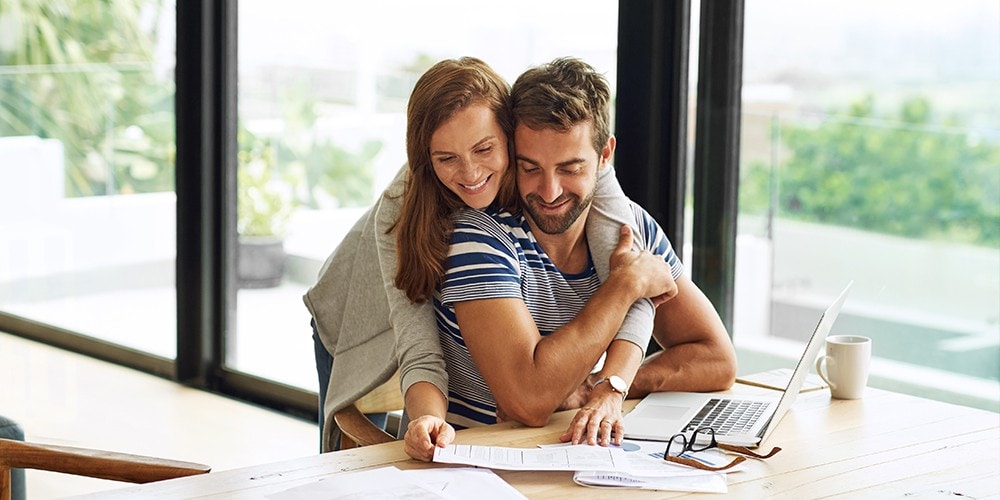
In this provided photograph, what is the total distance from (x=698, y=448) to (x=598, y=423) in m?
0.17

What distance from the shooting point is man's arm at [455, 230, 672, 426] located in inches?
80.2

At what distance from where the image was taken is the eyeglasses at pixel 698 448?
1.82 meters

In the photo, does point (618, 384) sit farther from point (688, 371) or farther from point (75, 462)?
point (75, 462)

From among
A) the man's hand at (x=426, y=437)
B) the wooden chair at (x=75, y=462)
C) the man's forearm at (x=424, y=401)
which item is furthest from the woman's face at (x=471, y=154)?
the wooden chair at (x=75, y=462)

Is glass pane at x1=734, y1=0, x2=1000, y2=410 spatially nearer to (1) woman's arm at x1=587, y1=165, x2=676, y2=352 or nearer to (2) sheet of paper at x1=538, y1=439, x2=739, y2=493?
(1) woman's arm at x1=587, y1=165, x2=676, y2=352

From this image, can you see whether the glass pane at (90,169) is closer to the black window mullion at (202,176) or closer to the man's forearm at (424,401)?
the black window mullion at (202,176)

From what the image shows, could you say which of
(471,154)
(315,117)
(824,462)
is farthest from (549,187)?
(315,117)

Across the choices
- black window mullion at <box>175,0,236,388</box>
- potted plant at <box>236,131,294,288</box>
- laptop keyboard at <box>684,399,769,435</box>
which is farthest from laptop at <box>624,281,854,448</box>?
black window mullion at <box>175,0,236,388</box>

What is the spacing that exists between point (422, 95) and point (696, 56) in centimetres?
112

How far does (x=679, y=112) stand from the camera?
3043 mm

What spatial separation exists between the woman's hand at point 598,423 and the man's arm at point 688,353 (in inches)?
9.0

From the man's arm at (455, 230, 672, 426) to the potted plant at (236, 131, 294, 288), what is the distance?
2.40m

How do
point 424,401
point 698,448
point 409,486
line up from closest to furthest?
point 409,486 → point 698,448 → point 424,401

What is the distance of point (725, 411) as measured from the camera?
2.14 meters
